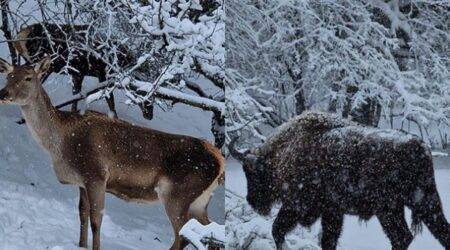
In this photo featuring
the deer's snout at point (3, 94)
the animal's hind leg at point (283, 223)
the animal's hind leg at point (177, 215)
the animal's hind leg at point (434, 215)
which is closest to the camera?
the animal's hind leg at point (434, 215)

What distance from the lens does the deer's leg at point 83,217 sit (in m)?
1.99

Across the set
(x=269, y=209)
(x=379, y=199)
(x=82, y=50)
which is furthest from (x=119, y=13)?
(x=379, y=199)

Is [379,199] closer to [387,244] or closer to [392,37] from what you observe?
[387,244]

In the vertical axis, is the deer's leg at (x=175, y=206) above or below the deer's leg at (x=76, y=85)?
below

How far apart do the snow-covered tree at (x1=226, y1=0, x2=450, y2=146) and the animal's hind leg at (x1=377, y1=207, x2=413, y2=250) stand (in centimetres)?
18

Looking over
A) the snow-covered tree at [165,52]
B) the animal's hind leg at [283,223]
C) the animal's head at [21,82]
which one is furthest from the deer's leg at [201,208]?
the animal's head at [21,82]

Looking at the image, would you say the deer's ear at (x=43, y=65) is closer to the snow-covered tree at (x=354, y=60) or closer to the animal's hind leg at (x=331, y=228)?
the snow-covered tree at (x=354, y=60)

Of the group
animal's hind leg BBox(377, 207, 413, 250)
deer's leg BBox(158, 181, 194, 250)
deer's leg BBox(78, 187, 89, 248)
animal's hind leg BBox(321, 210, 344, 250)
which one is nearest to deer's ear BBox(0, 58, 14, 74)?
deer's leg BBox(78, 187, 89, 248)

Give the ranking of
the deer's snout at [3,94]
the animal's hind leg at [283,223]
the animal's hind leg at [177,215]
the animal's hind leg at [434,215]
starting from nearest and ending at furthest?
1. the animal's hind leg at [434,215]
2. the animal's hind leg at [283,223]
3. the deer's snout at [3,94]
4. the animal's hind leg at [177,215]

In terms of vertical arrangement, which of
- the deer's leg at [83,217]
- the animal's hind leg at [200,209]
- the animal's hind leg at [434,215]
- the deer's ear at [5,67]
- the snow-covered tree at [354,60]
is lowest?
the deer's leg at [83,217]

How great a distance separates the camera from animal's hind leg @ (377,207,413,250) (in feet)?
5.27

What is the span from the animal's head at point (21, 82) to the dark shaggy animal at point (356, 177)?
665mm

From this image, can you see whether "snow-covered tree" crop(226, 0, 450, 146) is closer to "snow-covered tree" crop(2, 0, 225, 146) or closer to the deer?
"snow-covered tree" crop(2, 0, 225, 146)

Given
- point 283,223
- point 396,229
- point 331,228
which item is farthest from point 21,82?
point 396,229
